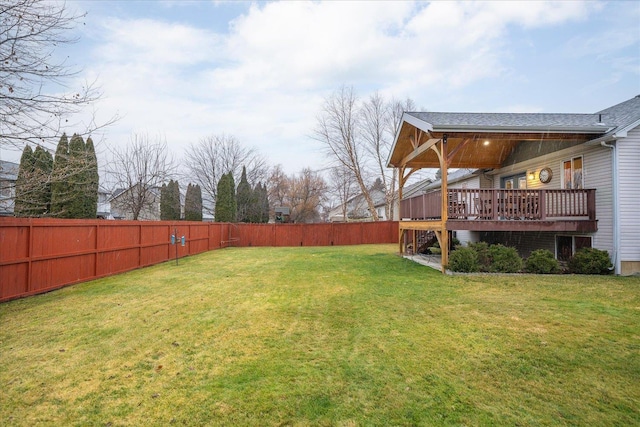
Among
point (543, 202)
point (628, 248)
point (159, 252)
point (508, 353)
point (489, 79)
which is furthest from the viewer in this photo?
point (489, 79)

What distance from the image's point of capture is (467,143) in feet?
33.2

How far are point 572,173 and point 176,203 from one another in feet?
87.8

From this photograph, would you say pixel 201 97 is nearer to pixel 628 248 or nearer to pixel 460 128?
pixel 460 128

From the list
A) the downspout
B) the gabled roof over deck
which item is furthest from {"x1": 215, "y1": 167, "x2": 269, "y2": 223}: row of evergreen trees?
the downspout

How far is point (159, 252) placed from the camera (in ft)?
38.3

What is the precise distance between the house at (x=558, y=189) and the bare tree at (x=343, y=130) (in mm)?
17182

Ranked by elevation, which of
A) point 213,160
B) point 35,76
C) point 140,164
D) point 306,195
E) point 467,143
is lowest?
point 35,76

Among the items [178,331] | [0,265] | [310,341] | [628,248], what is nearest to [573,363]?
[310,341]

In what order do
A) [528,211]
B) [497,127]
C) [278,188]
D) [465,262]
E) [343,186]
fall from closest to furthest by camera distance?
[497,127]
[465,262]
[528,211]
[343,186]
[278,188]

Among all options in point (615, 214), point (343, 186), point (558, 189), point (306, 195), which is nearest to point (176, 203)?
point (343, 186)

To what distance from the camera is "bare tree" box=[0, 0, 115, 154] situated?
4.34 m

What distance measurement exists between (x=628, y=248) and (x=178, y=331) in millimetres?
10770

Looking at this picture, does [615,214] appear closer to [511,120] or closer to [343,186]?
[511,120]

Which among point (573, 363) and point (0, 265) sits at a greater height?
point (0, 265)
